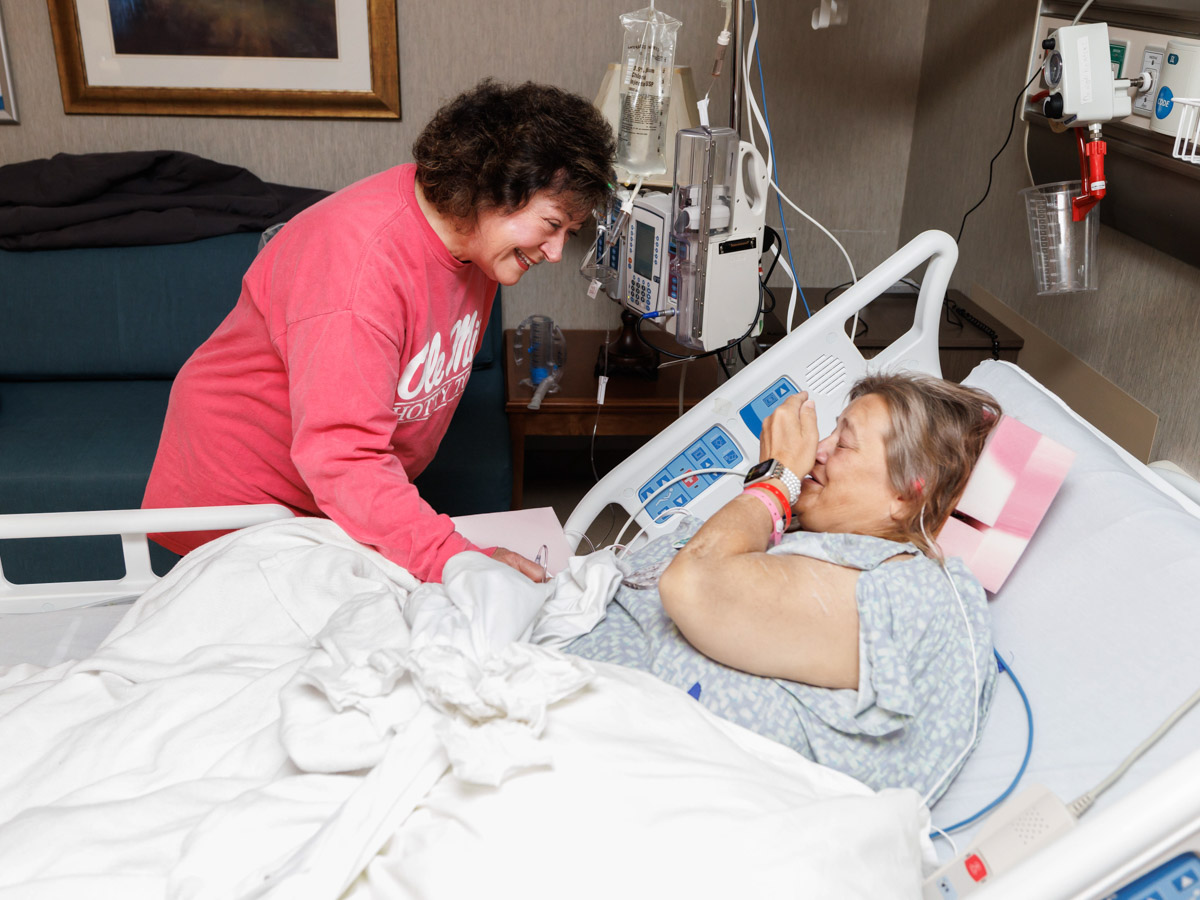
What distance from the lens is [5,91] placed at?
302cm

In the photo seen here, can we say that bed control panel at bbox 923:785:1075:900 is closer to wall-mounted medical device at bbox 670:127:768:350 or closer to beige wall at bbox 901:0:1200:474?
beige wall at bbox 901:0:1200:474

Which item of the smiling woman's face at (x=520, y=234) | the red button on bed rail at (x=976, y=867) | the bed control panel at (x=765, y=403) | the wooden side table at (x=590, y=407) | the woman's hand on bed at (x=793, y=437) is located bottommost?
the wooden side table at (x=590, y=407)

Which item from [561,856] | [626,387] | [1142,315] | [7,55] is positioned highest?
[7,55]

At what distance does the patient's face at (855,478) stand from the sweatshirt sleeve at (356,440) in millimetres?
556

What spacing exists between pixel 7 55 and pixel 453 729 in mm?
2976

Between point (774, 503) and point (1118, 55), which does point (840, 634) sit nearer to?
point (774, 503)

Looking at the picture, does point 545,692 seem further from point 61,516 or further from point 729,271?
point 729,271

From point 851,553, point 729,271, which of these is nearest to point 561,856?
point 851,553

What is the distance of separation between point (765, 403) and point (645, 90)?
1.00m

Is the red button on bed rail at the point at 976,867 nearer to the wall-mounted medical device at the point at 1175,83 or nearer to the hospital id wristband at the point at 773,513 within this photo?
the hospital id wristband at the point at 773,513

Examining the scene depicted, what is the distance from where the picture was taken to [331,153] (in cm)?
322

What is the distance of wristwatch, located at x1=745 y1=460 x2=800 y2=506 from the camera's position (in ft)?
4.65

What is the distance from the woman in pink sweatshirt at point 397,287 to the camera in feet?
4.67

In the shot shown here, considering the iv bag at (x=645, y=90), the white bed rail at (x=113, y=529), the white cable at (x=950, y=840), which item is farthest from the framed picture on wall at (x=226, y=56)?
the white cable at (x=950, y=840)
